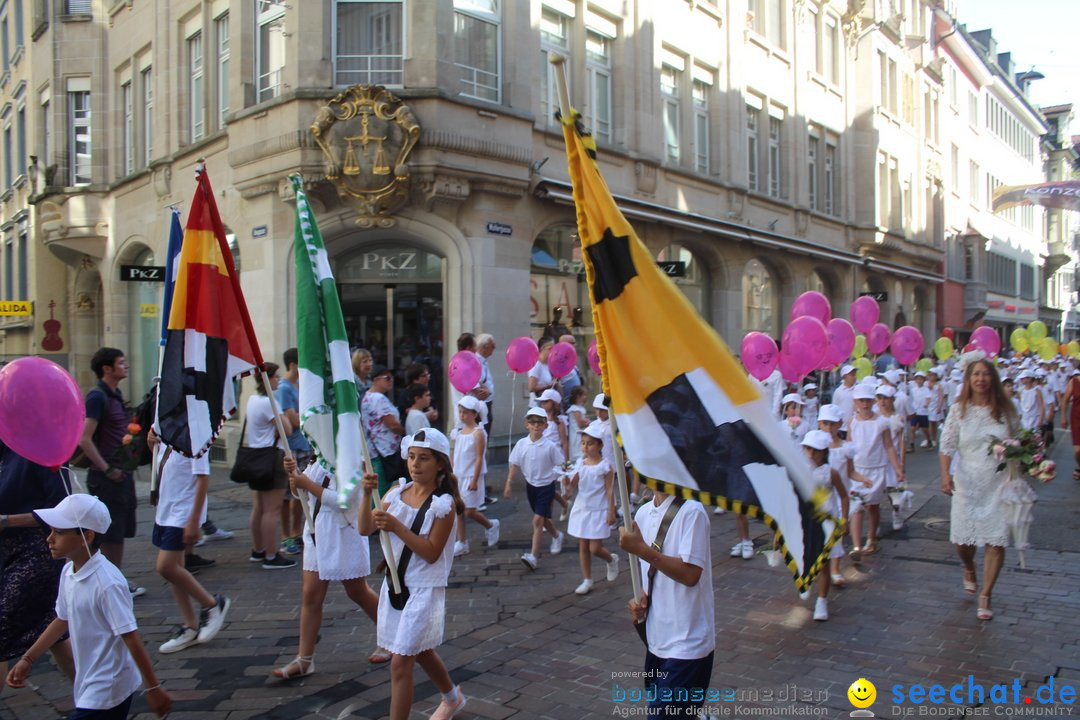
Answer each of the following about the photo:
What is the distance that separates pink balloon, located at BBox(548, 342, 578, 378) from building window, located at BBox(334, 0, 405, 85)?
558cm

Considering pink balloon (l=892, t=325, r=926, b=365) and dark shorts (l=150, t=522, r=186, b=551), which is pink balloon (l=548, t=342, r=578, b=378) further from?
pink balloon (l=892, t=325, r=926, b=365)

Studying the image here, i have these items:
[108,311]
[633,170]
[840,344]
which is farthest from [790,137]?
[108,311]

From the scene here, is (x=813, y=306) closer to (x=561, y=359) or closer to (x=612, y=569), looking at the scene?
(x=561, y=359)

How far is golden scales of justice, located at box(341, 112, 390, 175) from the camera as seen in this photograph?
13086 mm

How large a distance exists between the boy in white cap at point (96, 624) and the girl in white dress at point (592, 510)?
384 centimetres

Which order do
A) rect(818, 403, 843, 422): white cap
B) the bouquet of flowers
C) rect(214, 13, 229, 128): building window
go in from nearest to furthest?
the bouquet of flowers, rect(818, 403, 843, 422): white cap, rect(214, 13, 229, 128): building window

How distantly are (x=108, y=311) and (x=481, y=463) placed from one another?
15.5 m

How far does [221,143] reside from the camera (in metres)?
15.6

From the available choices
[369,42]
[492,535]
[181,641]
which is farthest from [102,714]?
[369,42]

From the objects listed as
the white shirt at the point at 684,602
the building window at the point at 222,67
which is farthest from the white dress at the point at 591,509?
the building window at the point at 222,67

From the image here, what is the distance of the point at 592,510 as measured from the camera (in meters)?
7.15

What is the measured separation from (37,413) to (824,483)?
16.9ft

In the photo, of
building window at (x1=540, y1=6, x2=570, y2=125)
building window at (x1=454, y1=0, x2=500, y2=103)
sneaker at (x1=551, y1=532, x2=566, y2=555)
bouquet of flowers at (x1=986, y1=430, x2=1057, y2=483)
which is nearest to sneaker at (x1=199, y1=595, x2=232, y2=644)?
sneaker at (x1=551, y1=532, x2=566, y2=555)

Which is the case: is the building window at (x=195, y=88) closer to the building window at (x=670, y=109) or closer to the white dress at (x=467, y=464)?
the building window at (x=670, y=109)
